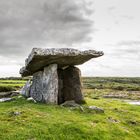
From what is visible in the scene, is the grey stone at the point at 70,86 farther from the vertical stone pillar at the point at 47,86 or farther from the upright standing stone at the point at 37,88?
the upright standing stone at the point at 37,88

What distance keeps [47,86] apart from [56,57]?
2659 millimetres

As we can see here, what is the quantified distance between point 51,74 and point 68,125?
28.1 feet

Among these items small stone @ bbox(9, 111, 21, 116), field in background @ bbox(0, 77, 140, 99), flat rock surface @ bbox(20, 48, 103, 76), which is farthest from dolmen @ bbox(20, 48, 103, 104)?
field in background @ bbox(0, 77, 140, 99)

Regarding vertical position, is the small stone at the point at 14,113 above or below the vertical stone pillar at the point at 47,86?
below

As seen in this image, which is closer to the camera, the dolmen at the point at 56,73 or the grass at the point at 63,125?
the grass at the point at 63,125

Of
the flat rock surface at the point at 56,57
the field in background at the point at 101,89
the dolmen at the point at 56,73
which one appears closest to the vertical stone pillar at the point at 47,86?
the dolmen at the point at 56,73

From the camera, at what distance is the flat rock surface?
23359 millimetres

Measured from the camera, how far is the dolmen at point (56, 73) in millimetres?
24062

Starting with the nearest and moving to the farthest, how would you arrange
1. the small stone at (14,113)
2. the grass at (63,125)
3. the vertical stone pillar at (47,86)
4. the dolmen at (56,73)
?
the grass at (63,125) → the small stone at (14,113) → the dolmen at (56,73) → the vertical stone pillar at (47,86)

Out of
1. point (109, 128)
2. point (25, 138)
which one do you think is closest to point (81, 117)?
point (109, 128)

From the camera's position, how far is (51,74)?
82.2 feet

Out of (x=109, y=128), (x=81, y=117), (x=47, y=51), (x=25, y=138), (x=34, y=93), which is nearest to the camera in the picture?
(x=25, y=138)

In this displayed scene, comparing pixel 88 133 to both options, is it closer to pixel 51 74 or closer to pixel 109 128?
pixel 109 128

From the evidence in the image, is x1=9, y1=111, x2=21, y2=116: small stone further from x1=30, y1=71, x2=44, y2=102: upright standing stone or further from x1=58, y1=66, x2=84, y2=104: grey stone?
x1=58, y1=66, x2=84, y2=104: grey stone
